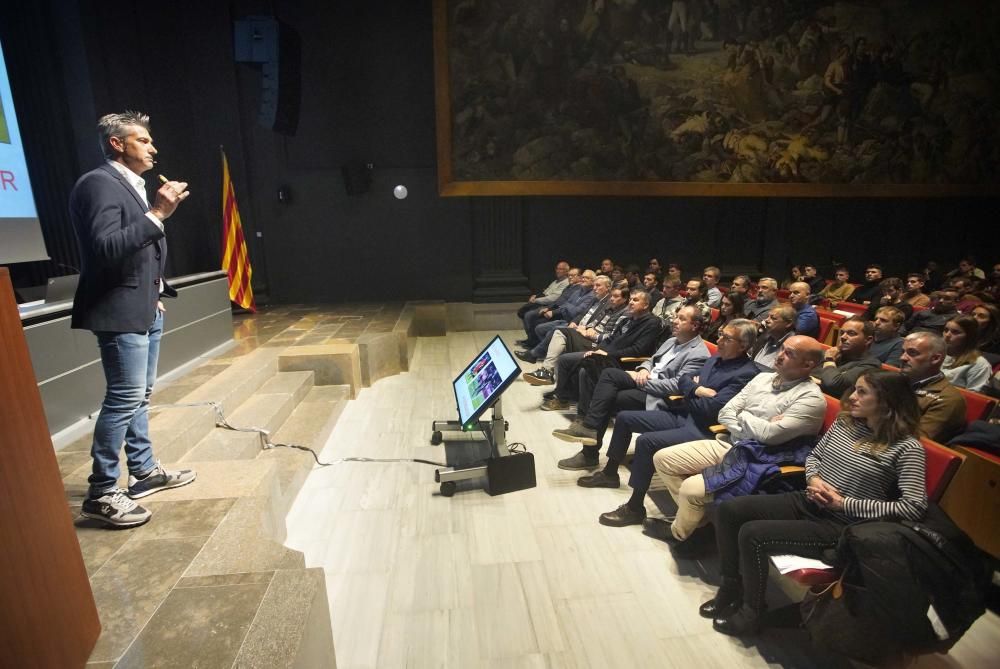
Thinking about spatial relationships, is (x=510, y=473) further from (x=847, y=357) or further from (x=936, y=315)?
(x=936, y=315)

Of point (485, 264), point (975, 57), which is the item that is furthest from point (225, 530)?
point (975, 57)

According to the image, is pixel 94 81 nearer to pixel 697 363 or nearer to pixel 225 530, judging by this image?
pixel 225 530

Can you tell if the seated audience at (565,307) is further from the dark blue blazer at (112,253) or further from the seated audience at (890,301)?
the dark blue blazer at (112,253)

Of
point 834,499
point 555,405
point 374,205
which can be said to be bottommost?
point 555,405

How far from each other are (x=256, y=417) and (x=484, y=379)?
73.7 inches

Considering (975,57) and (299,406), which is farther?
(975,57)

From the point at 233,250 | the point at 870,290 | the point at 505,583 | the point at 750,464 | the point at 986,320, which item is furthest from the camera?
the point at 233,250

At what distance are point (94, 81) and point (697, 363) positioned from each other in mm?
6859

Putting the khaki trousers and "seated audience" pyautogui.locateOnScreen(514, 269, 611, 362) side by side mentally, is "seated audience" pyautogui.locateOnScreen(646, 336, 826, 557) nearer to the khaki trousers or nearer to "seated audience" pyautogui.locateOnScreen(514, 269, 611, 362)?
the khaki trousers

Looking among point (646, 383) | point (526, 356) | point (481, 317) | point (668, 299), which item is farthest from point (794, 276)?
point (646, 383)

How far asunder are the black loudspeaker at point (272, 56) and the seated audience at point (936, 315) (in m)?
7.38

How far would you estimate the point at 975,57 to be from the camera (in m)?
9.29

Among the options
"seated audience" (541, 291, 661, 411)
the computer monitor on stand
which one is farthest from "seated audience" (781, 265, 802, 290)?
the computer monitor on stand

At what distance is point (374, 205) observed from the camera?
8977 millimetres
